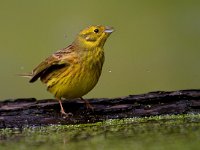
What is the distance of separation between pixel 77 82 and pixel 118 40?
19.2ft

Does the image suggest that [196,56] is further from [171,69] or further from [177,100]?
[177,100]

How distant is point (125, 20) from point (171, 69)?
2.77 meters

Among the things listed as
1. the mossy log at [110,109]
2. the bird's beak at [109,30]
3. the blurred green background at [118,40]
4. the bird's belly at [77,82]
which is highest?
the bird's beak at [109,30]

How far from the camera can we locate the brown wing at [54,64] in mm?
8789

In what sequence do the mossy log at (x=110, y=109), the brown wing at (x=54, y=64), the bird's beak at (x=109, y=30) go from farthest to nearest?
the bird's beak at (x=109, y=30), the brown wing at (x=54, y=64), the mossy log at (x=110, y=109)

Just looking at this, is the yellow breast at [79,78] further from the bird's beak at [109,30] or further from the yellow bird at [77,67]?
the bird's beak at [109,30]

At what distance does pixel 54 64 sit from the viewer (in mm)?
8836

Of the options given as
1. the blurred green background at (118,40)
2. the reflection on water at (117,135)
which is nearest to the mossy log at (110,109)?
the reflection on water at (117,135)

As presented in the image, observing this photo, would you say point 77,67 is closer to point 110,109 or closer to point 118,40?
point 110,109

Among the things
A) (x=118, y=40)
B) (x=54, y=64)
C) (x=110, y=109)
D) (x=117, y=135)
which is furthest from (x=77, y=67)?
(x=118, y=40)

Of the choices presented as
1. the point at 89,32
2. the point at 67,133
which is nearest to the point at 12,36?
the point at 89,32

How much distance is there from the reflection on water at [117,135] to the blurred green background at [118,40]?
3.70 metres

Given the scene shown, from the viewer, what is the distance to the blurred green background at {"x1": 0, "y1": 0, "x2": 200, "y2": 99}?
1250 centimetres

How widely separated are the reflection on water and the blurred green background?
3699 millimetres
